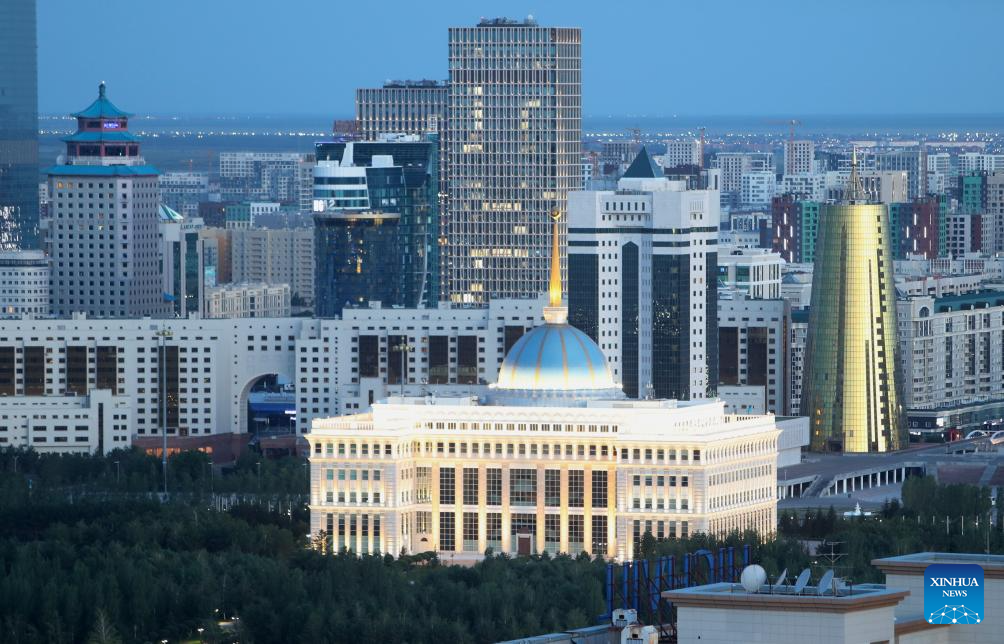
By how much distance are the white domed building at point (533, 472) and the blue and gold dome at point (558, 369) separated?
0.05 metres

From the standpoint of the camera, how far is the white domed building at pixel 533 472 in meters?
143

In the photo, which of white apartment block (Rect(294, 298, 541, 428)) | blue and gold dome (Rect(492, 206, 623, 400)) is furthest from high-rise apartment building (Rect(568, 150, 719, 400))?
blue and gold dome (Rect(492, 206, 623, 400))

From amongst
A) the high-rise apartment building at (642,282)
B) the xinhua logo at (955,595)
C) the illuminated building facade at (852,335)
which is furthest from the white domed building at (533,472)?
the xinhua logo at (955,595)

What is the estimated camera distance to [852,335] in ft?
646

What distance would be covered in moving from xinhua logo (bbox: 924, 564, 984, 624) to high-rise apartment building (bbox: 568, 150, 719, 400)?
350 ft

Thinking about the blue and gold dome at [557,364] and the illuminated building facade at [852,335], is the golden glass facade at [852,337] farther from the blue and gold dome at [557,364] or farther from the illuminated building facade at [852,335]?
the blue and gold dome at [557,364]

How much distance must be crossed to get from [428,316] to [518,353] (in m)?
48.0

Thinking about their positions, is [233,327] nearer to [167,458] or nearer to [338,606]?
[167,458]

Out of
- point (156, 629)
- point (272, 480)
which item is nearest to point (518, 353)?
point (272, 480)

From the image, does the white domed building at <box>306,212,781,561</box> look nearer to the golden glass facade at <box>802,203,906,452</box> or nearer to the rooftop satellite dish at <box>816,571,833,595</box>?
the golden glass facade at <box>802,203,906,452</box>

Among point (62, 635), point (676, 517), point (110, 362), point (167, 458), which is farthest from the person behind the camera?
point (110, 362)

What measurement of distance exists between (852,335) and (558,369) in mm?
52963

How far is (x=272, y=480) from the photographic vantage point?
16250 cm

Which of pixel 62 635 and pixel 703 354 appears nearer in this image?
pixel 62 635
